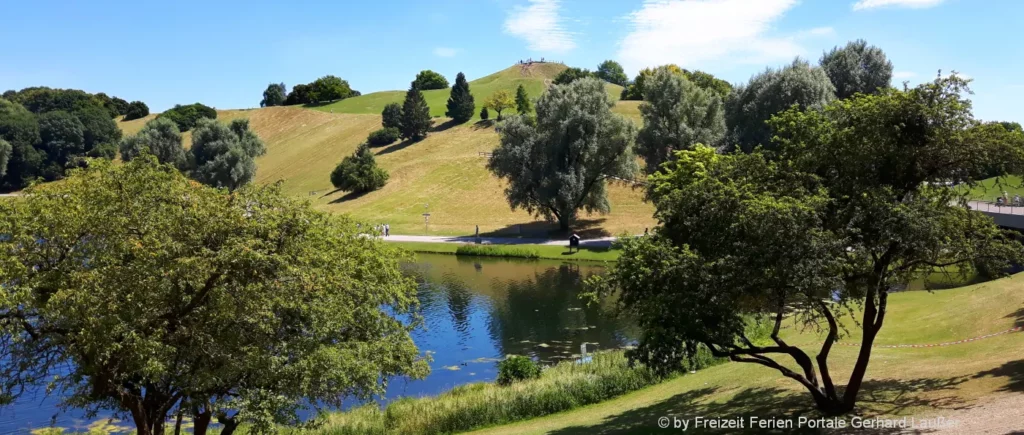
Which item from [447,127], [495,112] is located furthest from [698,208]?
[495,112]

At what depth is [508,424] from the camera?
23641mm

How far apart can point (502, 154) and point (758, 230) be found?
5920 cm

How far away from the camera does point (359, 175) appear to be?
98562 millimetres

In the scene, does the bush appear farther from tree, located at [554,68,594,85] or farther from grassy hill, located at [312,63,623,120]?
tree, located at [554,68,594,85]

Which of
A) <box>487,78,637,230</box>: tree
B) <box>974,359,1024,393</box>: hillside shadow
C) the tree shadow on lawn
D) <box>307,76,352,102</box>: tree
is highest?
<box>307,76,352,102</box>: tree

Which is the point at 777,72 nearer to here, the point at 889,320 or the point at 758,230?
the point at 889,320

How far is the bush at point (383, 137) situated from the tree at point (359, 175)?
18251 mm

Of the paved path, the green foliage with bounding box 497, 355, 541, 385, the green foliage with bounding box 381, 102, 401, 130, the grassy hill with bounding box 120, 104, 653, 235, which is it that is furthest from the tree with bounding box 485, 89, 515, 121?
the green foliage with bounding box 497, 355, 541, 385

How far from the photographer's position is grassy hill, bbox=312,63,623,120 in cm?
15262

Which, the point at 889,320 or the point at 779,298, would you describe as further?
the point at 889,320

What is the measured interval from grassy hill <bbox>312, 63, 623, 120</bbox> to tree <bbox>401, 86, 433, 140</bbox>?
44.7 feet

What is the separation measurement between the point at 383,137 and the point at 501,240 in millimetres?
56376

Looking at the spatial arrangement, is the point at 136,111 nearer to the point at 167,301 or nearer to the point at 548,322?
the point at 548,322

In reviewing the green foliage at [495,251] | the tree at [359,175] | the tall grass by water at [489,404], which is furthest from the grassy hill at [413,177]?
the tall grass by water at [489,404]
